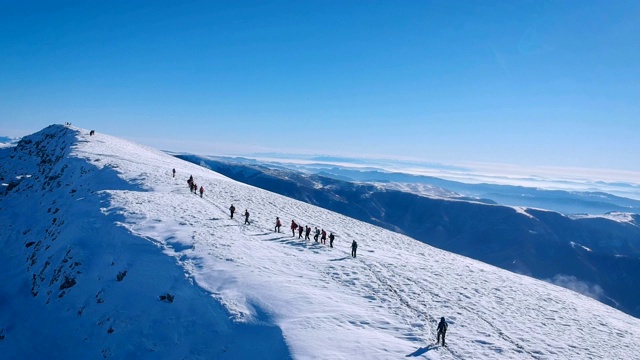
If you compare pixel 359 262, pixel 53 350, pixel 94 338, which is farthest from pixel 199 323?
pixel 359 262

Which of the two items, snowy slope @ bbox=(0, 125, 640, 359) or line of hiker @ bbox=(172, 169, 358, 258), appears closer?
snowy slope @ bbox=(0, 125, 640, 359)

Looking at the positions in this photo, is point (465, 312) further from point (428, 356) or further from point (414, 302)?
point (428, 356)

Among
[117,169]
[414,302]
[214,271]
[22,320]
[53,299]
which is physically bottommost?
[22,320]

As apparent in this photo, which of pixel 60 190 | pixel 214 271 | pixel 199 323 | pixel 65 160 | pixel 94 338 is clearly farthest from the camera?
pixel 65 160

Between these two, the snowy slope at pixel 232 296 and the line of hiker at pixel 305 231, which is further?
the line of hiker at pixel 305 231

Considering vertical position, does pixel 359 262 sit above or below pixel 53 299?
above

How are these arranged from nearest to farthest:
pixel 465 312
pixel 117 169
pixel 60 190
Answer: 1. pixel 465 312
2. pixel 60 190
3. pixel 117 169

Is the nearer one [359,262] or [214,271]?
[214,271]

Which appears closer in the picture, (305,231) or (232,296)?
(232,296)
